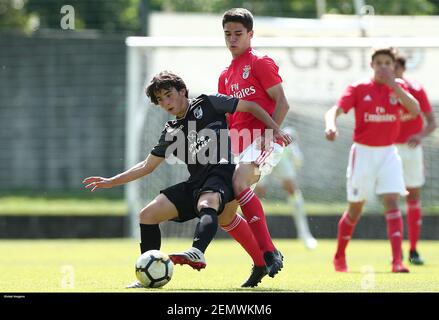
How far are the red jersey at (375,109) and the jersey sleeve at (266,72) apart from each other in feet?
6.13

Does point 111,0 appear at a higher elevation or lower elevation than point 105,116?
higher

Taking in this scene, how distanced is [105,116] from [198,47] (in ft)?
25.7

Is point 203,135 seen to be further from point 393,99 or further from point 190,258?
point 393,99

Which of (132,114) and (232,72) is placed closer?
(232,72)

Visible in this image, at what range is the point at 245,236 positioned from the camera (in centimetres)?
783

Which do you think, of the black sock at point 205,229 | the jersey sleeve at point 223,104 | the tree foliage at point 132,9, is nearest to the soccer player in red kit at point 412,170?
the jersey sleeve at point 223,104

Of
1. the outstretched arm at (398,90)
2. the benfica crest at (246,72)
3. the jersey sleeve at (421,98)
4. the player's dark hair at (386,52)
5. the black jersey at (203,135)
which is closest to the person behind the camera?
the black jersey at (203,135)

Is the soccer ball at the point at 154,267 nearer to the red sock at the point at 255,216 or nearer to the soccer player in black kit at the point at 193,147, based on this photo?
the soccer player in black kit at the point at 193,147

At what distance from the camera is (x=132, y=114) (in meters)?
16.0

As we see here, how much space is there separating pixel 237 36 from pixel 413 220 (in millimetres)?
4330

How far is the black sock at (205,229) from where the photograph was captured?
23.1 feet
